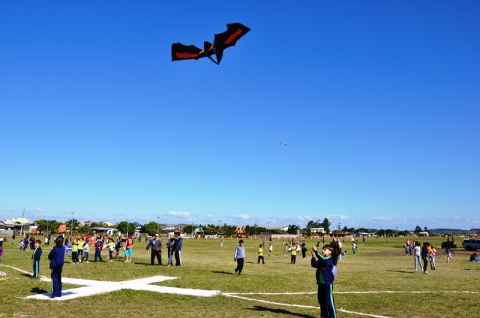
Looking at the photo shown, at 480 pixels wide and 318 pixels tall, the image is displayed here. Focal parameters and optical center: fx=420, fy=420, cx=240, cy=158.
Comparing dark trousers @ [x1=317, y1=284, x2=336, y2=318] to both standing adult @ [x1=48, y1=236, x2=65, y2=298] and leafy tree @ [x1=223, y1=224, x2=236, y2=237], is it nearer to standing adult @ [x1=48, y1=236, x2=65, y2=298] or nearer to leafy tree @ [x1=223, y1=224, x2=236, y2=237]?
standing adult @ [x1=48, y1=236, x2=65, y2=298]

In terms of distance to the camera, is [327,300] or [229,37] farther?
[327,300]

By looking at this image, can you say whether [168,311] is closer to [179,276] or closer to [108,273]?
[179,276]

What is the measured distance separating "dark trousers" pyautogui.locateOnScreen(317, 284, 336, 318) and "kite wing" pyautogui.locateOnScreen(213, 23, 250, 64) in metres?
6.22

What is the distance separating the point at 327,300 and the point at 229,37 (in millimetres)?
6794

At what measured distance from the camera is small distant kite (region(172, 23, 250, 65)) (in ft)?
27.6

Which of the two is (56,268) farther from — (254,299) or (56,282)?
(254,299)

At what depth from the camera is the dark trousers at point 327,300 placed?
10477mm

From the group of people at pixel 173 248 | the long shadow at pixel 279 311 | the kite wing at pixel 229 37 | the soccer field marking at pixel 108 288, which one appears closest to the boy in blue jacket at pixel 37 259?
the soccer field marking at pixel 108 288

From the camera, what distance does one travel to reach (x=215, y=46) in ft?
28.5

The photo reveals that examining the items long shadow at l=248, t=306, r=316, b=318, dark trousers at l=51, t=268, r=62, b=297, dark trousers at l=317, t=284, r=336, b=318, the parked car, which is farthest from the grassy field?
the parked car

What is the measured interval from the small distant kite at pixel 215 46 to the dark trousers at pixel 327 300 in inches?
245

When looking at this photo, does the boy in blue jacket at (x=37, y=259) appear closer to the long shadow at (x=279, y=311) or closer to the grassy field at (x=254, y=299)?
the grassy field at (x=254, y=299)

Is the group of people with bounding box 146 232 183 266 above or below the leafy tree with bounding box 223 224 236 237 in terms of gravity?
above

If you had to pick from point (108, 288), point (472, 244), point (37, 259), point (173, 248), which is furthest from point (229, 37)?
point (472, 244)
